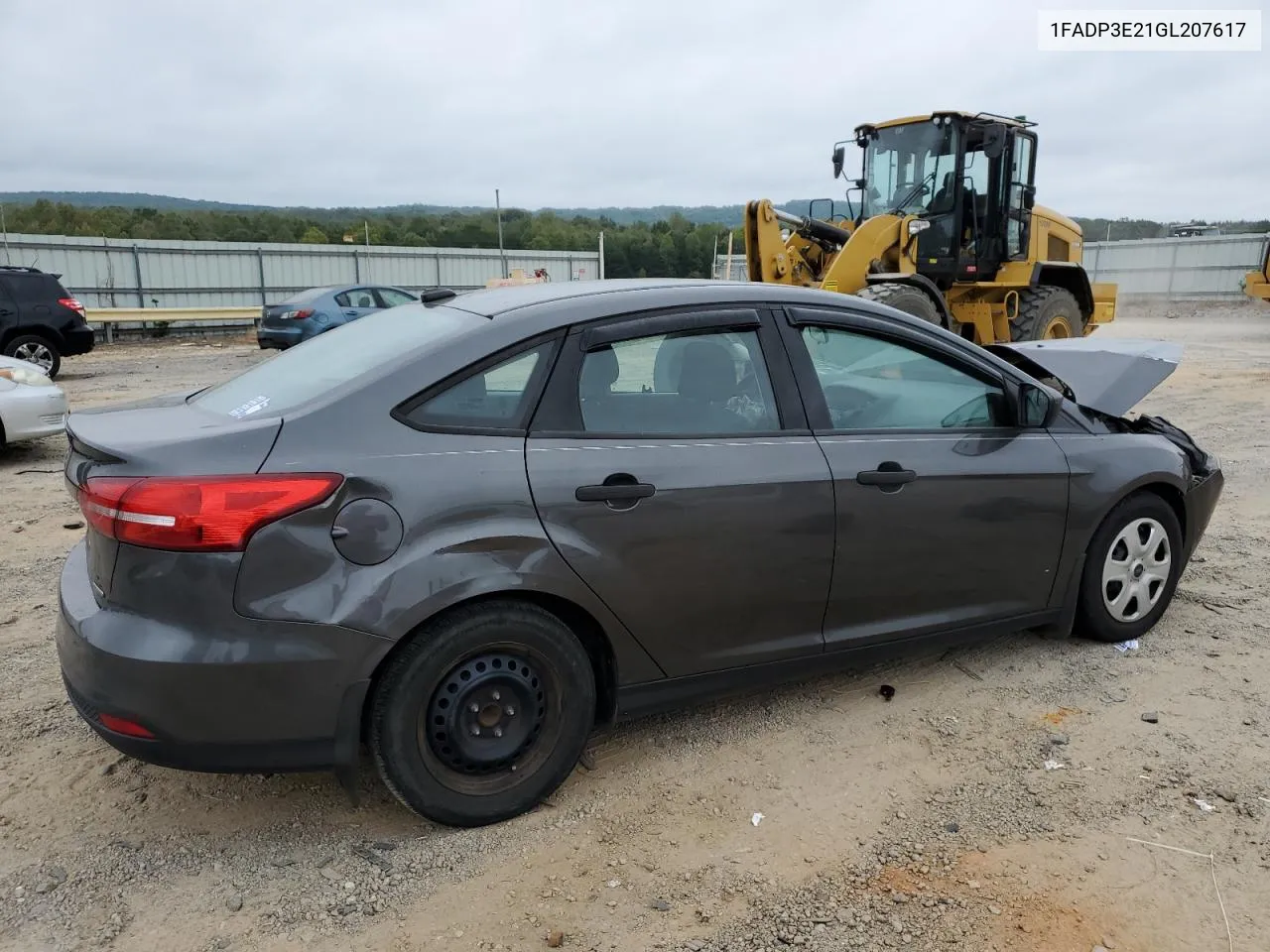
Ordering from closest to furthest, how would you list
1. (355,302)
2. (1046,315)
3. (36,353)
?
(1046,315) < (36,353) < (355,302)

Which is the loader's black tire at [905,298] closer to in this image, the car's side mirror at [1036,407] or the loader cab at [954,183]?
the loader cab at [954,183]

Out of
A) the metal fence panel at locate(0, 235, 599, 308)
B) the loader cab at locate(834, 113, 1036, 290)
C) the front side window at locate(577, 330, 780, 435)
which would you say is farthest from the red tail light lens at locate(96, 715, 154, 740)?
the metal fence panel at locate(0, 235, 599, 308)

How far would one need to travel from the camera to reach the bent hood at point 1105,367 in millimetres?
4266

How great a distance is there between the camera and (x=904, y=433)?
3.51 meters

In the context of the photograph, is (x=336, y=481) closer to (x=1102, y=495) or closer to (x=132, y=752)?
(x=132, y=752)

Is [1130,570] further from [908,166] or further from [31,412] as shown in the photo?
[908,166]

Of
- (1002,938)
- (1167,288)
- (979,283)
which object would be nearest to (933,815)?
(1002,938)

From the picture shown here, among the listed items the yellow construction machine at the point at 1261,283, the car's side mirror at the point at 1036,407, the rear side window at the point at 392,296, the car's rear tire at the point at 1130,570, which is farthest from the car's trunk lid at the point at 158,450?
the yellow construction machine at the point at 1261,283

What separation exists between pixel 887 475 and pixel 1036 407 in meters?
0.90

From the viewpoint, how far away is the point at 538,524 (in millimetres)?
2777

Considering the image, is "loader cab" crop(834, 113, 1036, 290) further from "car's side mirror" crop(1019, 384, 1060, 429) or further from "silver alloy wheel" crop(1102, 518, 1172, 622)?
"car's side mirror" crop(1019, 384, 1060, 429)

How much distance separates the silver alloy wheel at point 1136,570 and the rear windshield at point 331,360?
2.92m

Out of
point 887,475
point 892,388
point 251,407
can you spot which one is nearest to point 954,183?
point 892,388

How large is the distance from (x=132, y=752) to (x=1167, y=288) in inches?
1481
